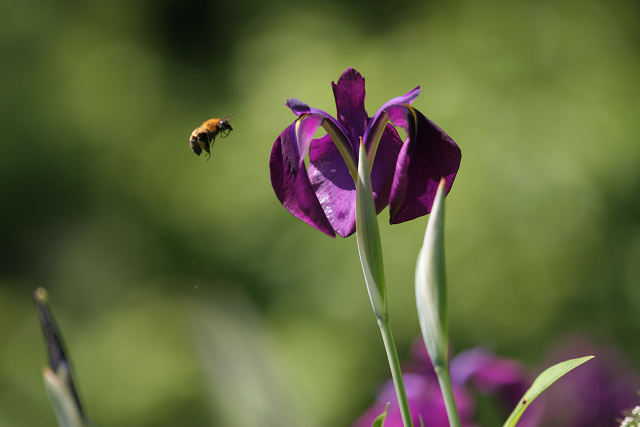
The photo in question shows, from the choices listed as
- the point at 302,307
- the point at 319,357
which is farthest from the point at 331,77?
the point at 319,357

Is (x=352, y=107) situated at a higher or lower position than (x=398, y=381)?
higher

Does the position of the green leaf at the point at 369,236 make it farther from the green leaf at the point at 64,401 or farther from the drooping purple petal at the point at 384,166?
the green leaf at the point at 64,401

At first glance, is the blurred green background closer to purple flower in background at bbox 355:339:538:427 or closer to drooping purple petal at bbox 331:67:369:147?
purple flower in background at bbox 355:339:538:427

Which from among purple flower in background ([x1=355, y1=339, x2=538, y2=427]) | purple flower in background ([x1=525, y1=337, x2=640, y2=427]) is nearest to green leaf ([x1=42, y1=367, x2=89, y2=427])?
purple flower in background ([x1=355, y1=339, x2=538, y2=427])

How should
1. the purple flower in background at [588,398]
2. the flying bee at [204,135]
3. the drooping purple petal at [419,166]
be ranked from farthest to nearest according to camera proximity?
1. the flying bee at [204,135]
2. the purple flower in background at [588,398]
3. the drooping purple petal at [419,166]

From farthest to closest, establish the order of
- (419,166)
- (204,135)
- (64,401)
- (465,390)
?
(204,135) < (465,390) < (419,166) < (64,401)

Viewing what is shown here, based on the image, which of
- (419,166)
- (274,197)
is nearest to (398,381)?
(419,166)

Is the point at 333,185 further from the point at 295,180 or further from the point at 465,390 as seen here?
the point at 465,390

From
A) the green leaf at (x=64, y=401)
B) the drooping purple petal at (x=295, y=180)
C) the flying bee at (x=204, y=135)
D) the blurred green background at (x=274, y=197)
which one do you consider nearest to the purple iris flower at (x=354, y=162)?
the drooping purple petal at (x=295, y=180)
